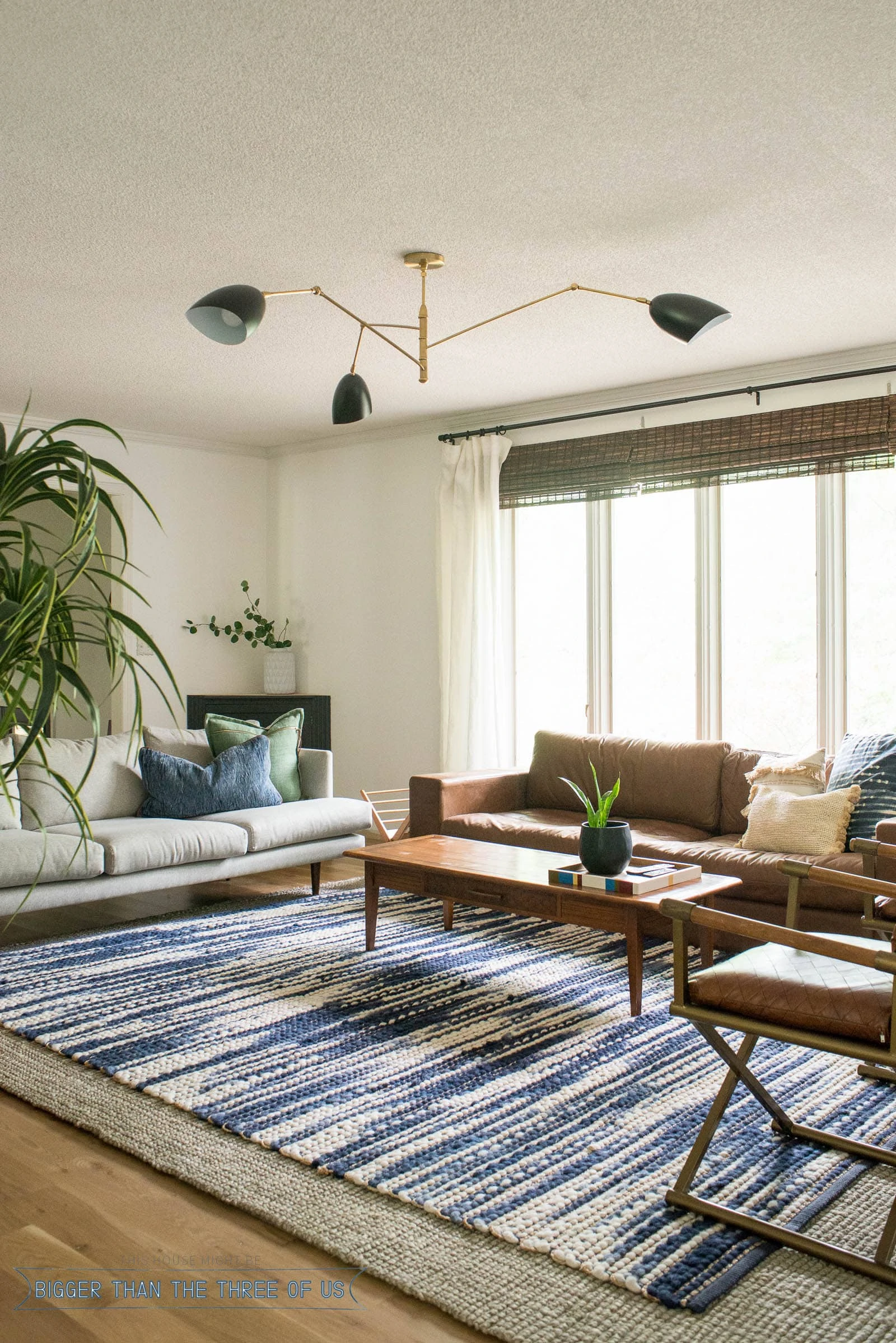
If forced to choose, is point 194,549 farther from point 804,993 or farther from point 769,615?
point 804,993

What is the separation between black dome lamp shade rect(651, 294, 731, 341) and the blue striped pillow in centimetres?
197

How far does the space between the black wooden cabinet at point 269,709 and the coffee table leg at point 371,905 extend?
294 centimetres

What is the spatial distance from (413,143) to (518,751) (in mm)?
4142

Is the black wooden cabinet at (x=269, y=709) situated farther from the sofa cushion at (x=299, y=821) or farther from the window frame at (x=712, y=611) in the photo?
the sofa cushion at (x=299, y=821)

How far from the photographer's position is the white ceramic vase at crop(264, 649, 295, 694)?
7.57 m

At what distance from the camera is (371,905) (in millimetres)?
4262

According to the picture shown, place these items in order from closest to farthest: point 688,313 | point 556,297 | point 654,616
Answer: point 688,313 < point 556,297 < point 654,616

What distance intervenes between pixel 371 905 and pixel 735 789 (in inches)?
71.5

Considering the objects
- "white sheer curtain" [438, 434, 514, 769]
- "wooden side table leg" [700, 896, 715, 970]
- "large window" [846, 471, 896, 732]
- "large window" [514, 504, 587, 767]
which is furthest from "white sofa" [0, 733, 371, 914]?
"large window" [846, 471, 896, 732]

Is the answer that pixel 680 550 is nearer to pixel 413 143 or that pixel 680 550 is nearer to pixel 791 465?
pixel 791 465

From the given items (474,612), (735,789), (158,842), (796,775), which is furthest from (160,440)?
(796,775)

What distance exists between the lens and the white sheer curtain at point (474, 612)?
6.50 m

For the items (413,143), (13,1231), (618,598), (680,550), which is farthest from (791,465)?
(13,1231)

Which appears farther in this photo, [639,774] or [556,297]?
[639,774]
